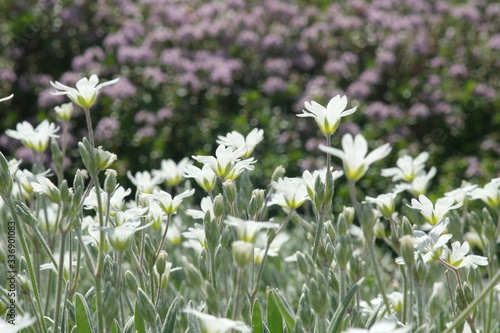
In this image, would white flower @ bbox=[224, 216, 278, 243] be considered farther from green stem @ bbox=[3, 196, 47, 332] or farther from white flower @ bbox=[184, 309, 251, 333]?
green stem @ bbox=[3, 196, 47, 332]

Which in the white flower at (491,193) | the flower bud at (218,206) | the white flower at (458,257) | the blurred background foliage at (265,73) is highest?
the flower bud at (218,206)

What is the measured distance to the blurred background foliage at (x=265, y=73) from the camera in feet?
13.9

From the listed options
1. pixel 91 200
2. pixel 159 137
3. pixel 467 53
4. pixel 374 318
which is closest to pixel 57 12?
pixel 159 137

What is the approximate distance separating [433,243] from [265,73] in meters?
3.53

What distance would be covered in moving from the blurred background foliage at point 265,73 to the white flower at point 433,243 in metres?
2.44

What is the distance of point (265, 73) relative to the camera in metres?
4.75

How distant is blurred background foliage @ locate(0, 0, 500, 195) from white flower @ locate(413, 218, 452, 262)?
2437mm

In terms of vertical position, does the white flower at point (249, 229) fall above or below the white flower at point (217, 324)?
above

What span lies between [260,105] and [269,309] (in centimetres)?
303

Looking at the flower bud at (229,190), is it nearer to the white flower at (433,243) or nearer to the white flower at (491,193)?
the white flower at (433,243)

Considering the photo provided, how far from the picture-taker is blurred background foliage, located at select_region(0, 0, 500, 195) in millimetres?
4223

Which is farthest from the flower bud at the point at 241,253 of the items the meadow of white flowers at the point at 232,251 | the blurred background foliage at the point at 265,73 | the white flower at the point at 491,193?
the blurred background foliage at the point at 265,73

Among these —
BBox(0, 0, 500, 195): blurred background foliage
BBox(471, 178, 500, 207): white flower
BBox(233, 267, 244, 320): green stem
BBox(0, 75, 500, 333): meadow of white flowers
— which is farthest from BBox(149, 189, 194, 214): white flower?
BBox(0, 0, 500, 195): blurred background foliage

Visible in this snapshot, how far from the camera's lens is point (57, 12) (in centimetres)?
500
